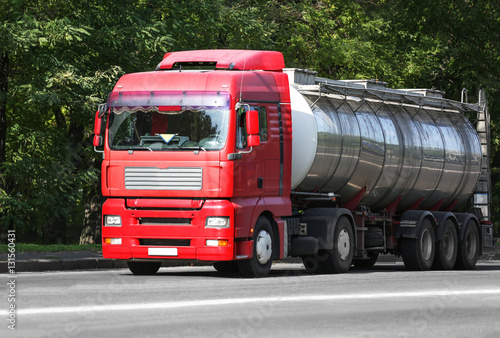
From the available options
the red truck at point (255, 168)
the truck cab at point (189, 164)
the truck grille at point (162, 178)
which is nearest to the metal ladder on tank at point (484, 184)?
the red truck at point (255, 168)

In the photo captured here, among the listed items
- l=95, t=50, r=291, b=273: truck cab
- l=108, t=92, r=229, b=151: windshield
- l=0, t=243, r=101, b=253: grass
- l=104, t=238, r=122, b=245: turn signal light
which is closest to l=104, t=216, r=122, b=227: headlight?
l=95, t=50, r=291, b=273: truck cab

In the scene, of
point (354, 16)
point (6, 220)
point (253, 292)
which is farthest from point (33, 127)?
point (253, 292)

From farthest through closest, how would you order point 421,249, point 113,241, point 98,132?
1. point 421,249
2. point 98,132
3. point 113,241

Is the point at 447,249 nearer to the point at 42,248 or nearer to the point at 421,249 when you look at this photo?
the point at 421,249

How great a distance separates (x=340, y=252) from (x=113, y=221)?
4.13m

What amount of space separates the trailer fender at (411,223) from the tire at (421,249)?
10 cm

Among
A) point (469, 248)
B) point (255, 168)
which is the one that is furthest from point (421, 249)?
point (255, 168)

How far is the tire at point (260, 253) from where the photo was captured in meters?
17.1

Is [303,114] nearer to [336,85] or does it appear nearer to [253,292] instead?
[336,85]

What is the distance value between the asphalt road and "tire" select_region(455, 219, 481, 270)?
21.3 feet

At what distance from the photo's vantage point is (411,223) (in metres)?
22.0

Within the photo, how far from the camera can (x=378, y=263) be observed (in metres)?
26.8

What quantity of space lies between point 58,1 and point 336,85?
982 cm

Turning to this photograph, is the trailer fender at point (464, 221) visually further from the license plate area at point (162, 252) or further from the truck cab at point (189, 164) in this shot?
the license plate area at point (162, 252)
